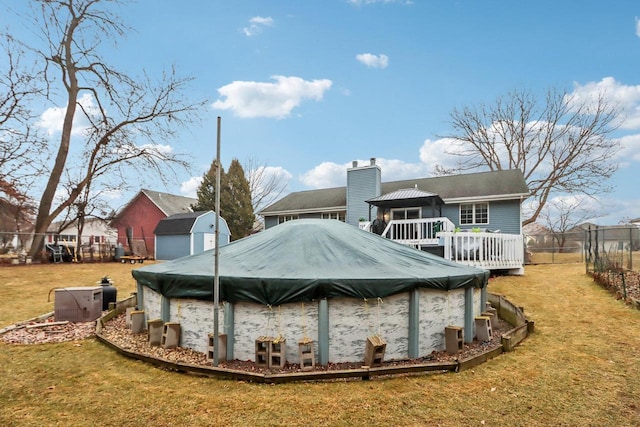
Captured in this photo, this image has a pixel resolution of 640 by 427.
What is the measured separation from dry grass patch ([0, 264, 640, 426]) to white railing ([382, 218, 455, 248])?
22.6 feet

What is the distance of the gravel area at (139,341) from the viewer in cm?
491

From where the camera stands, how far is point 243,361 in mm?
5051

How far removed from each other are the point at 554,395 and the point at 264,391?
11.3ft

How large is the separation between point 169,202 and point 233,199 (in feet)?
20.3

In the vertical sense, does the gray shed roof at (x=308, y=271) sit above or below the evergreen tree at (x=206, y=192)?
below

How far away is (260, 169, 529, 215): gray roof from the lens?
15753mm

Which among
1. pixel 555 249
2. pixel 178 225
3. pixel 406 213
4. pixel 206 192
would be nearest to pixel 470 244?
pixel 406 213

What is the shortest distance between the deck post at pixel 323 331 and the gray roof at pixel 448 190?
13.0 meters

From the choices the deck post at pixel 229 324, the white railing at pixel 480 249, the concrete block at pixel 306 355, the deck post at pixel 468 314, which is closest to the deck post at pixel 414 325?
the deck post at pixel 468 314

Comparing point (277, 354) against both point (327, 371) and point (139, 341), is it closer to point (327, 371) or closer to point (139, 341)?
point (327, 371)

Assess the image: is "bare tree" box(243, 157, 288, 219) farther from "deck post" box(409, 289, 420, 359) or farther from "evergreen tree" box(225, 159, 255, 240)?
"deck post" box(409, 289, 420, 359)

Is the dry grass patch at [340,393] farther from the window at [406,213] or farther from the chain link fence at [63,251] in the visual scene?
the chain link fence at [63,251]

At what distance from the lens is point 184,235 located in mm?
24188

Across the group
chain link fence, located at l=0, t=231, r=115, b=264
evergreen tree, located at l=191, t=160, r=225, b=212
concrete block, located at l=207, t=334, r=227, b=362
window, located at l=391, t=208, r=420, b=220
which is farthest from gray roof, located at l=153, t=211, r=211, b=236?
concrete block, located at l=207, t=334, r=227, b=362
